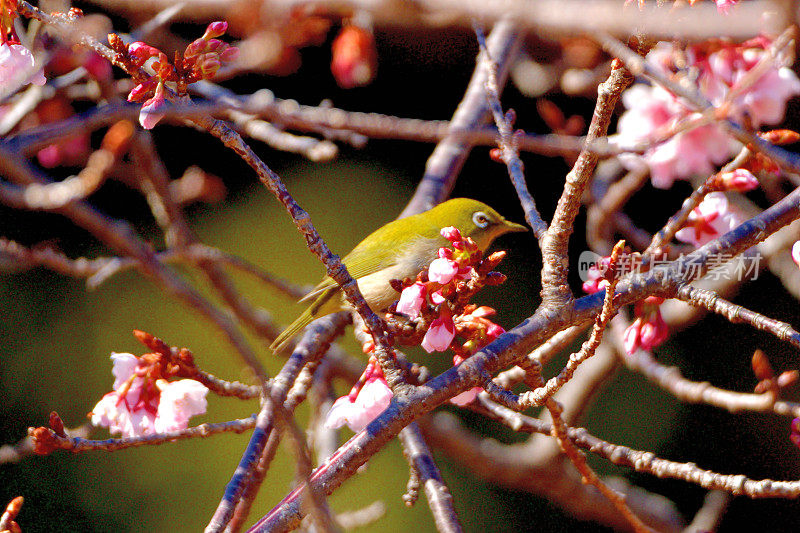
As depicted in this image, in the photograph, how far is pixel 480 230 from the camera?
196 cm

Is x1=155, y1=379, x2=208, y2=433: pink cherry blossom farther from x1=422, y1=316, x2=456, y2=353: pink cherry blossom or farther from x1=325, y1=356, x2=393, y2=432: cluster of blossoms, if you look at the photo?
x1=422, y1=316, x2=456, y2=353: pink cherry blossom

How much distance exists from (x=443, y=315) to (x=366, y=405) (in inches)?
7.3

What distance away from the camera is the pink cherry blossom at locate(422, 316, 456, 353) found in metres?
1.07

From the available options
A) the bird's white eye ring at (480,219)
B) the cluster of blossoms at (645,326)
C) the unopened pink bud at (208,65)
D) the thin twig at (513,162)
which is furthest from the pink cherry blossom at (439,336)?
the bird's white eye ring at (480,219)

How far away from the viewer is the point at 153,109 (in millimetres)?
861

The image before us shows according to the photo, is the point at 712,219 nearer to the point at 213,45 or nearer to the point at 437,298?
the point at 437,298

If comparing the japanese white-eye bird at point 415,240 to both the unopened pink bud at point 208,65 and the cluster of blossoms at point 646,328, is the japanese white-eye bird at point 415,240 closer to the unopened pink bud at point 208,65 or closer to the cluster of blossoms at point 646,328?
the cluster of blossoms at point 646,328

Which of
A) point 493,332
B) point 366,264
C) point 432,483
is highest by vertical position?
point 366,264

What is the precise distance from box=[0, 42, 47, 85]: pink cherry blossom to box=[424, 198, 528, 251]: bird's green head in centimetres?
110

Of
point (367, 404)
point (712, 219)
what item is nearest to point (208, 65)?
point (367, 404)

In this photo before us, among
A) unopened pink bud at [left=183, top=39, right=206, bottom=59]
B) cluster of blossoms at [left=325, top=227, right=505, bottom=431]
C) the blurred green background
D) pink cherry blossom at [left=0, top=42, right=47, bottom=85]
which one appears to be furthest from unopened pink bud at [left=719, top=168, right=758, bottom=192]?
the blurred green background

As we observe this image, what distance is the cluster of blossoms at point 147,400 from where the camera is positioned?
122 cm

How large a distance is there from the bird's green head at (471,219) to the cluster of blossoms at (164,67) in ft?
3.49

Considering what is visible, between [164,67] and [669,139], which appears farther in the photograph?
[669,139]
